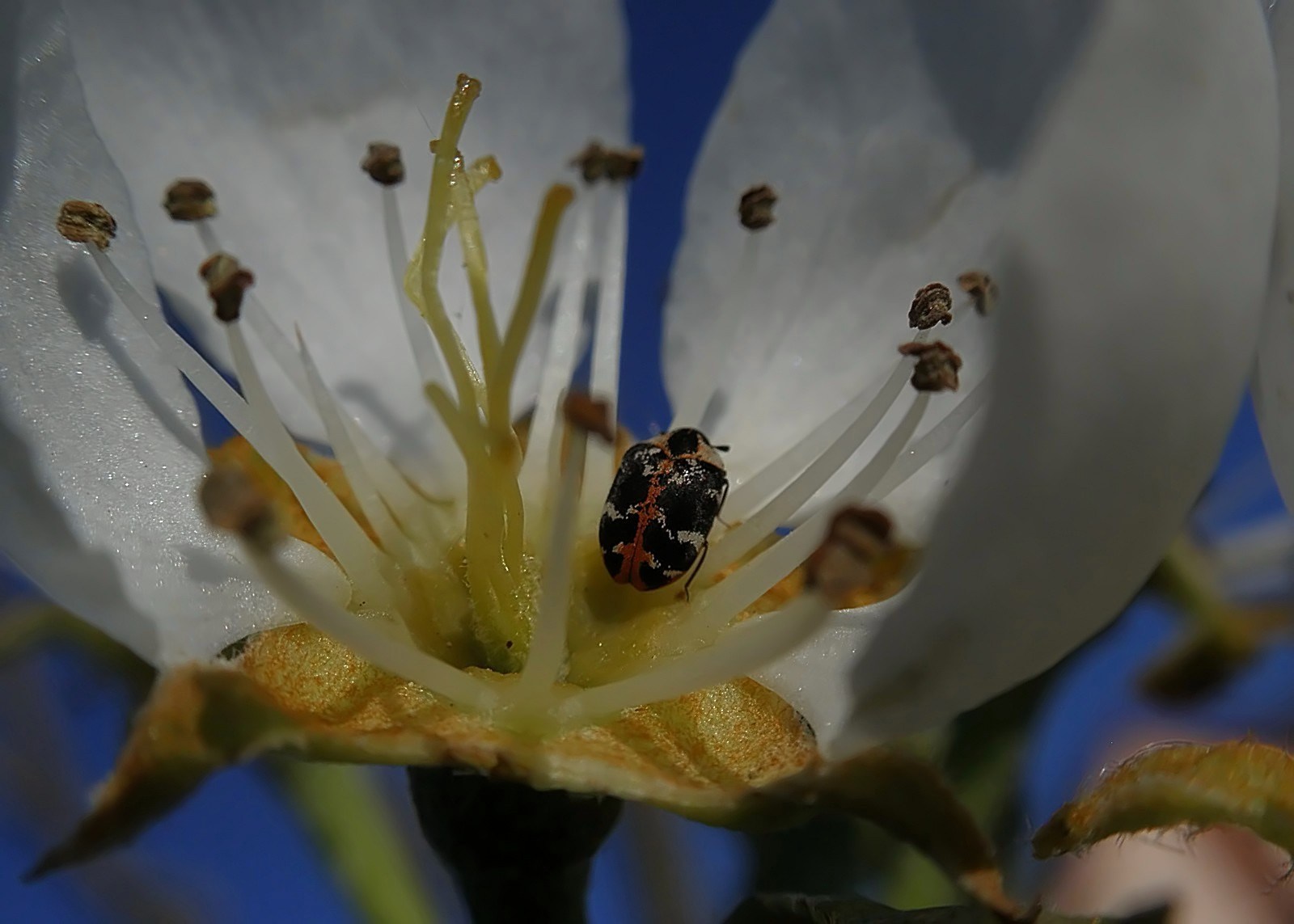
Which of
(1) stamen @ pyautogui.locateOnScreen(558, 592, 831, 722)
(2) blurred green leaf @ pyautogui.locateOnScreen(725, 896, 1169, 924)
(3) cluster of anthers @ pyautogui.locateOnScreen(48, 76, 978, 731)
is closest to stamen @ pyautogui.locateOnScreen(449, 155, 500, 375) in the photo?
(3) cluster of anthers @ pyautogui.locateOnScreen(48, 76, 978, 731)

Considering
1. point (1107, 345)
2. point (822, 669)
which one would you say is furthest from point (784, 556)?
point (1107, 345)

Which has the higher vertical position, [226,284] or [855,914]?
[226,284]

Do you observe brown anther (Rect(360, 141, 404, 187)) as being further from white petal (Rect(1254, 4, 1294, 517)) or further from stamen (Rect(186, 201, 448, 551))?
white petal (Rect(1254, 4, 1294, 517))

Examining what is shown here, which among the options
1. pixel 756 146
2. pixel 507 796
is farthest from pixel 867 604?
pixel 756 146

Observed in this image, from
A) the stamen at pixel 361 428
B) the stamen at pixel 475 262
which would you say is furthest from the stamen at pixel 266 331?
the stamen at pixel 475 262

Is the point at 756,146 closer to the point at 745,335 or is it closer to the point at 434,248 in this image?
the point at 745,335

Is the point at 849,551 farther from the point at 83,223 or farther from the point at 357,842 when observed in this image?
the point at 357,842
